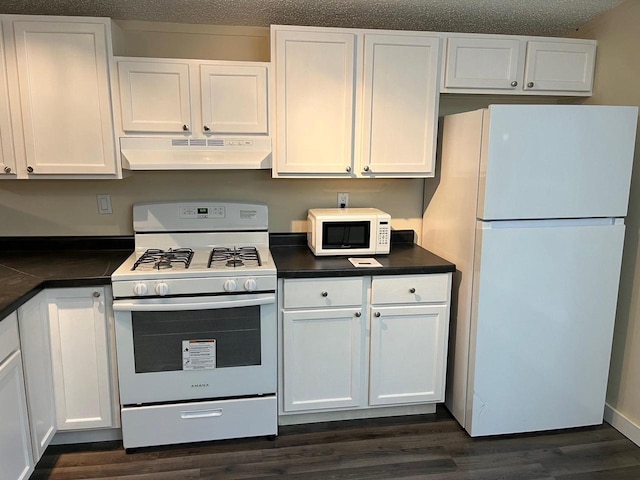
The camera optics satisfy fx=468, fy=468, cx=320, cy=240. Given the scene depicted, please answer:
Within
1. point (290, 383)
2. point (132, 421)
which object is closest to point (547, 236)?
point (290, 383)

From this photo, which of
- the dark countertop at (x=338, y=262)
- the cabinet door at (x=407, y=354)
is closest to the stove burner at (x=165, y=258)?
the dark countertop at (x=338, y=262)

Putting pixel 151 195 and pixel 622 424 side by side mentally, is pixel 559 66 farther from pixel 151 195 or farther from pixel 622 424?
pixel 151 195

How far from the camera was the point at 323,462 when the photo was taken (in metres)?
2.27

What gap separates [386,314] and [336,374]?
1.35 feet

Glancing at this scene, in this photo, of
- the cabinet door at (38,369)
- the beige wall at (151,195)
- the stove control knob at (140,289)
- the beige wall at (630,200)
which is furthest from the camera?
the beige wall at (151,195)

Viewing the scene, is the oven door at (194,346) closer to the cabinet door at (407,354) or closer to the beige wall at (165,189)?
the cabinet door at (407,354)

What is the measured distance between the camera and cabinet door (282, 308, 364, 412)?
7.77ft

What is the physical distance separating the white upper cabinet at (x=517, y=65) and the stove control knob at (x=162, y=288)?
1748 mm

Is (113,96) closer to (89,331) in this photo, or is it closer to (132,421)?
(89,331)

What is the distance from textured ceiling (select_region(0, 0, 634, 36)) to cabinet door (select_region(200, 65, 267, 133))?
31 centimetres

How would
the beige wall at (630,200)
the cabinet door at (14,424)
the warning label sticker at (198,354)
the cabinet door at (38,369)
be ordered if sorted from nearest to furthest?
the cabinet door at (14,424), the cabinet door at (38,369), the warning label sticker at (198,354), the beige wall at (630,200)

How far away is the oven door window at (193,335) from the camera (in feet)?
7.20

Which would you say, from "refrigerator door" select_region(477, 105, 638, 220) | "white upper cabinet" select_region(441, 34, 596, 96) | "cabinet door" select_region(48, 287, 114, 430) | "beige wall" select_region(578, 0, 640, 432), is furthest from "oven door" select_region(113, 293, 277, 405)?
"beige wall" select_region(578, 0, 640, 432)

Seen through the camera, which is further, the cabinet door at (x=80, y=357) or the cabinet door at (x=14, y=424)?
the cabinet door at (x=80, y=357)
